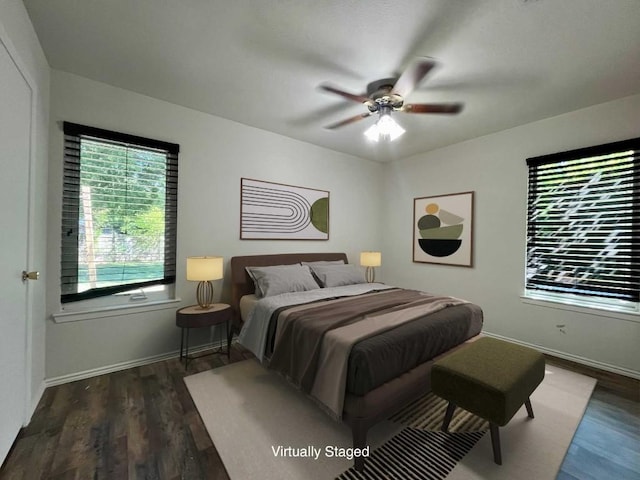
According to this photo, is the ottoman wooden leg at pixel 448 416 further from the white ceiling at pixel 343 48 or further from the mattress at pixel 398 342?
the white ceiling at pixel 343 48

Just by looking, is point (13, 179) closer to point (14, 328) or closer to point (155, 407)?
point (14, 328)

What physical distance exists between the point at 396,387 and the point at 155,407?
5.96 feet

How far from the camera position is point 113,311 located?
2605 mm

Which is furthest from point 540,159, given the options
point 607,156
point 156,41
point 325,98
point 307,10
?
point 156,41

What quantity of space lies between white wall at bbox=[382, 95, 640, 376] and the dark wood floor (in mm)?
636

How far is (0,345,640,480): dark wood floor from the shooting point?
1.52m

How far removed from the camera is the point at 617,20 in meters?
1.70

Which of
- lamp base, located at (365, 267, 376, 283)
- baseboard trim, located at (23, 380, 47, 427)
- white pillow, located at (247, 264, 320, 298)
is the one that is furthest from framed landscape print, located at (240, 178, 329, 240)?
baseboard trim, located at (23, 380, 47, 427)

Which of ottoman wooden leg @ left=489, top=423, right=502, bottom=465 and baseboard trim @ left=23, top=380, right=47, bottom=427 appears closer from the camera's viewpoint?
ottoman wooden leg @ left=489, top=423, right=502, bottom=465

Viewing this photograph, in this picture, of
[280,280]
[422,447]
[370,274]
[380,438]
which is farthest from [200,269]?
[370,274]

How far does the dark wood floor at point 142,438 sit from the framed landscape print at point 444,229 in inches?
78.1

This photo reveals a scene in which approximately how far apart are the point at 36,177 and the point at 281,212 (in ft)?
7.79

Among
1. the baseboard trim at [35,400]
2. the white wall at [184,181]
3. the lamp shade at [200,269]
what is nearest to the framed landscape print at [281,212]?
the white wall at [184,181]

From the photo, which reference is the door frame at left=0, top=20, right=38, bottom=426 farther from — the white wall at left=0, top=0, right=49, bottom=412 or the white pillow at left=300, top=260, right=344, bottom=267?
the white pillow at left=300, top=260, right=344, bottom=267
